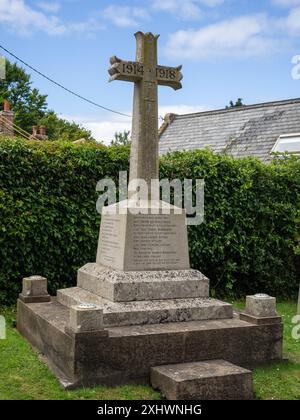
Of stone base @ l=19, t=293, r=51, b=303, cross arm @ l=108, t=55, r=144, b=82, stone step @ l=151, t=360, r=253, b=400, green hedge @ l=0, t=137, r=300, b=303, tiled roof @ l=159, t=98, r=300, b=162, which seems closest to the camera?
stone step @ l=151, t=360, r=253, b=400

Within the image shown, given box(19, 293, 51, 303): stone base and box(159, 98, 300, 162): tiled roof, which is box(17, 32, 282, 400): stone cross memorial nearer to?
box(19, 293, 51, 303): stone base

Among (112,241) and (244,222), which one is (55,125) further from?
(112,241)

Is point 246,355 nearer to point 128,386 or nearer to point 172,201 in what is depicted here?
point 128,386

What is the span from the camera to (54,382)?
5.46m

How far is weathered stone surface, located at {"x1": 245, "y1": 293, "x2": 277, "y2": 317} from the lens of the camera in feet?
21.2

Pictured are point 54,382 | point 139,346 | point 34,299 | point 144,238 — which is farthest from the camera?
point 34,299

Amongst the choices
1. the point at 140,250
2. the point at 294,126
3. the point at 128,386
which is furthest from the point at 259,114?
the point at 128,386

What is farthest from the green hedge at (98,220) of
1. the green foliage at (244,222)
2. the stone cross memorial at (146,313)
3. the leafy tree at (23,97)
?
the leafy tree at (23,97)

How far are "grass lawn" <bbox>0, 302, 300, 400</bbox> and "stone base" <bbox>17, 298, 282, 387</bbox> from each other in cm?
12

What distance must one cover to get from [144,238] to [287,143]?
10395mm

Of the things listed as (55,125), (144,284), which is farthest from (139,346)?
(55,125)

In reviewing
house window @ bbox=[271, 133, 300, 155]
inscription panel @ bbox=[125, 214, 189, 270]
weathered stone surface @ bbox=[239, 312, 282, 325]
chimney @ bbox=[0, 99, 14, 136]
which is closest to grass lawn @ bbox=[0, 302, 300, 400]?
weathered stone surface @ bbox=[239, 312, 282, 325]

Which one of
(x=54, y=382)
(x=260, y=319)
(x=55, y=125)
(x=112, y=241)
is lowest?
(x=54, y=382)

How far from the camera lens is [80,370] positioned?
5309mm
